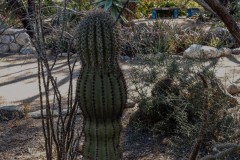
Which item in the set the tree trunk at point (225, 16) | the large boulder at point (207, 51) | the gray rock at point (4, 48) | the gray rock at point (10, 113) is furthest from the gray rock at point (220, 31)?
the tree trunk at point (225, 16)

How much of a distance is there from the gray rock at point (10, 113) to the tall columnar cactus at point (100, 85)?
12.6 feet

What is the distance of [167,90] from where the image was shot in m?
4.94

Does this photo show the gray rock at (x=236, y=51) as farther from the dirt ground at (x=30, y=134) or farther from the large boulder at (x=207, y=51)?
the dirt ground at (x=30, y=134)

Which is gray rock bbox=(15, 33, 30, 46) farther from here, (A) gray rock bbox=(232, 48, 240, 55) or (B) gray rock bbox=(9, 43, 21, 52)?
(A) gray rock bbox=(232, 48, 240, 55)

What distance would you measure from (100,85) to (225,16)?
630mm

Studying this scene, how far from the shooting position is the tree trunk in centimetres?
169

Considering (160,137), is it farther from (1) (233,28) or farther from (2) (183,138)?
(1) (233,28)

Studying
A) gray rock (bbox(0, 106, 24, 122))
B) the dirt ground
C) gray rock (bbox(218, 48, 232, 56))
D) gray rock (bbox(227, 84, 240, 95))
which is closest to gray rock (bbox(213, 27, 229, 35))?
gray rock (bbox(218, 48, 232, 56))

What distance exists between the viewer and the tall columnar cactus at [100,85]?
212 cm

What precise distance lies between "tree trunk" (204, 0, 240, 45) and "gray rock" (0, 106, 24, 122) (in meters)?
4.45

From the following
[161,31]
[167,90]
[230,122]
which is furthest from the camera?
[161,31]

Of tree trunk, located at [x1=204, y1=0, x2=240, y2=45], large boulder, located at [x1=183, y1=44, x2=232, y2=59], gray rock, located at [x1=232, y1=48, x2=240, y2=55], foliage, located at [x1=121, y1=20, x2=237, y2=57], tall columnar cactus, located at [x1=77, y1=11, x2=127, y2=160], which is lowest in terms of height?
gray rock, located at [x1=232, y1=48, x2=240, y2=55]

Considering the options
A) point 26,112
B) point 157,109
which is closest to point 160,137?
point 157,109

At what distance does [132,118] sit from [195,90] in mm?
1011
